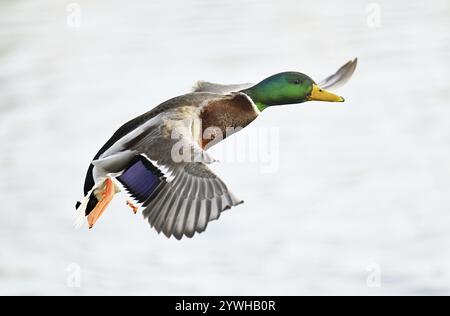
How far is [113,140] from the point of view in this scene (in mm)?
3025

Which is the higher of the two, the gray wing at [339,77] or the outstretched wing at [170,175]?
the gray wing at [339,77]

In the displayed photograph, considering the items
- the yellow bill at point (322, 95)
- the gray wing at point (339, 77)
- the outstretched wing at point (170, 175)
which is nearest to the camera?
the outstretched wing at point (170, 175)

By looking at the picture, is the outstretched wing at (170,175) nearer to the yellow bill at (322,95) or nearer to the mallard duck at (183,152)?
the mallard duck at (183,152)

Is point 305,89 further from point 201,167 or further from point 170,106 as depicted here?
point 201,167

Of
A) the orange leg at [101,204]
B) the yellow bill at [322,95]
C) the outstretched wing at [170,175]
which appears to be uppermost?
the yellow bill at [322,95]

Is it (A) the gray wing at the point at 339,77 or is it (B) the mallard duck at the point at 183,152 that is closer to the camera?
(B) the mallard duck at the point at 183,152

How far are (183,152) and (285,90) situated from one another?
0.67 meters

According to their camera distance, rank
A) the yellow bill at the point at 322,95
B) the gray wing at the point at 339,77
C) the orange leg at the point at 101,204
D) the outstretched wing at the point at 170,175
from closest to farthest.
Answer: the outstretched wing at the point at 170,175
the orange leg at the point at 101,204
the yellow bill at the point at 322,95
the gray wing at the point at 339,77

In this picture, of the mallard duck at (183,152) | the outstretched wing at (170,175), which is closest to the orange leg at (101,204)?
the mallard duck at (183,152)

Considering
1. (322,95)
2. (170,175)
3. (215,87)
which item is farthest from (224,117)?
(170,175)

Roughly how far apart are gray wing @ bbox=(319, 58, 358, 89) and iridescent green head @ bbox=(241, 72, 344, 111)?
160 millimetres

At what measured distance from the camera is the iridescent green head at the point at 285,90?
3.25m

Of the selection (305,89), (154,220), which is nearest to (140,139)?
(154,220)

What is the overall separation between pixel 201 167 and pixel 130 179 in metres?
0.24
